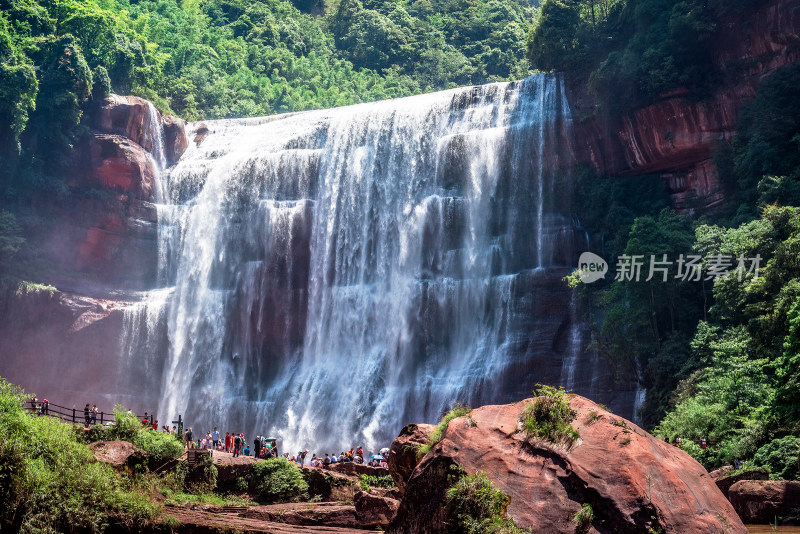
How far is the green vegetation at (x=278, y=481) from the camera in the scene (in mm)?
22797

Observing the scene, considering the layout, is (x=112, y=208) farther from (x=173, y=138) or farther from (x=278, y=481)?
(x=278, y=481)

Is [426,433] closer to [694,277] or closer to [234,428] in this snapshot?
[694,277]

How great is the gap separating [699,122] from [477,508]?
2858 cm

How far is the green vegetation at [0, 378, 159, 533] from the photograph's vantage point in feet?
50.1

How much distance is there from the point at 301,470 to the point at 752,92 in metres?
22.9

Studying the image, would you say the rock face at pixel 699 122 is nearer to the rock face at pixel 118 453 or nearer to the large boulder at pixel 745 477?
the large boulder at pixel 745 477

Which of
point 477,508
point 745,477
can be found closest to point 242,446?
point 745,477

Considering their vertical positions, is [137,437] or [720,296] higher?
[720,296]

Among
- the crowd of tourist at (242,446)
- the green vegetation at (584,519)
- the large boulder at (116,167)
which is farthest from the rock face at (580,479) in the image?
the large boulder at (116,167)

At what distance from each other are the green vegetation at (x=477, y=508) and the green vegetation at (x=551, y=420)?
3.06ft

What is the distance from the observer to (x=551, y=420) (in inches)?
429

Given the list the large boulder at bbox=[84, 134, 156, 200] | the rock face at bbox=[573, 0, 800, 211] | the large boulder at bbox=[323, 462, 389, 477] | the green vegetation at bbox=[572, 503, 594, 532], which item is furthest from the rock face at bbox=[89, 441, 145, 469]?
the large boulder at bbox=[84, 134, 156, 200]

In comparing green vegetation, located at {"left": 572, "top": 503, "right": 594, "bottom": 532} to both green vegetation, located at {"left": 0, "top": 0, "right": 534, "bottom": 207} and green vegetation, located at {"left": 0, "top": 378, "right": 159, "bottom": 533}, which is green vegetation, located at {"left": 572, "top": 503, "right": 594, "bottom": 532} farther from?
green vegetation, located at {"left": 0, "top": 0, "right": 534, "bottom": 207}

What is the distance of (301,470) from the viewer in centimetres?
2361
